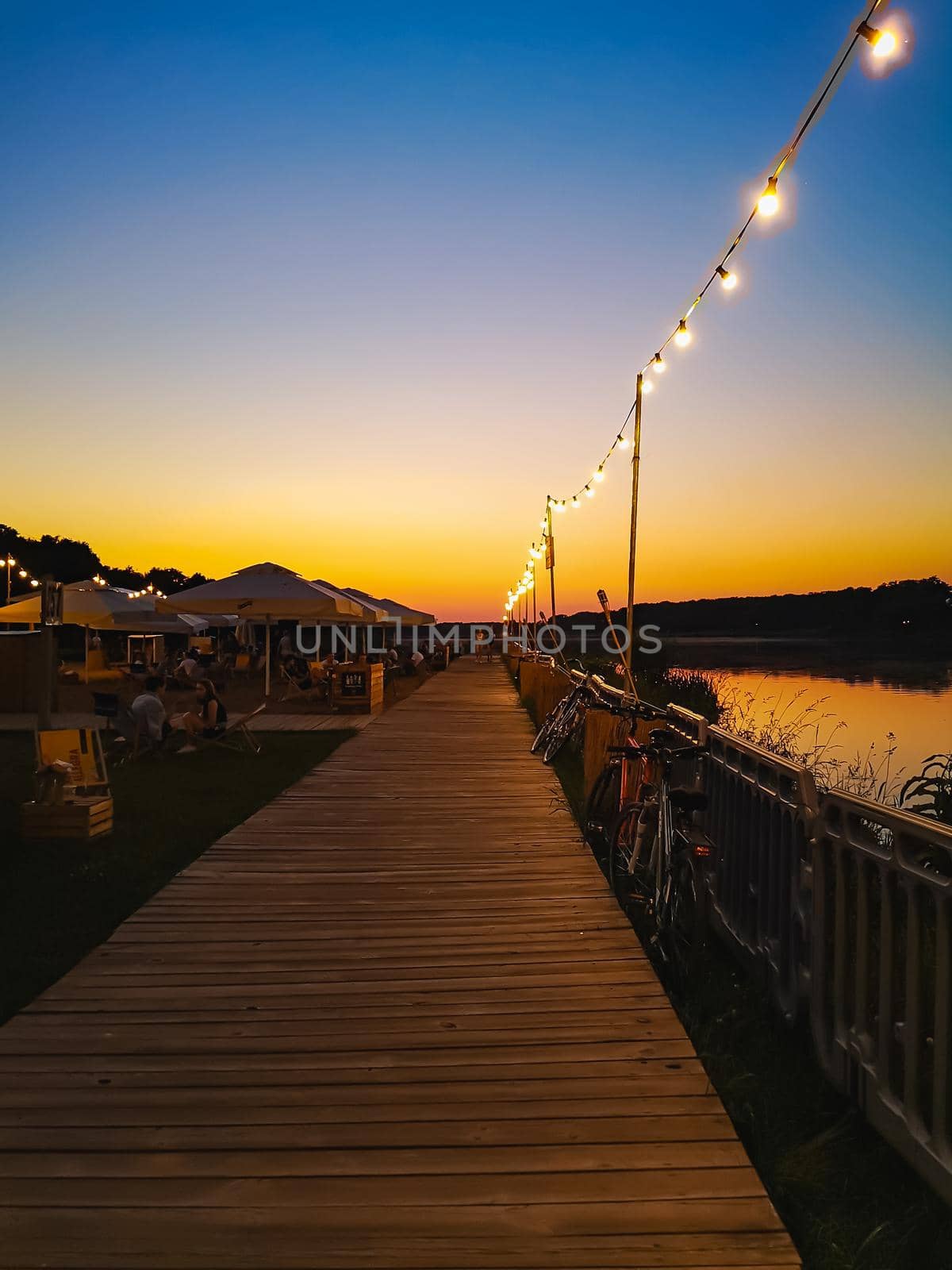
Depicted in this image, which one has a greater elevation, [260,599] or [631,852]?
[260,599]

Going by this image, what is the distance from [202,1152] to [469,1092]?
2.70ft

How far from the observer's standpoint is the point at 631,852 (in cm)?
496

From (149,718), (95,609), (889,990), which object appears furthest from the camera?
(95,609)

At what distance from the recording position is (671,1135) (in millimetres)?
2666

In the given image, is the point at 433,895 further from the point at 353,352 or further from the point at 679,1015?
the point at 353,352

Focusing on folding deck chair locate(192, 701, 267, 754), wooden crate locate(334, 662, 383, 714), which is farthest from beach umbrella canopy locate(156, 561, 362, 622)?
folding deck chair locate(192, 701, 267, 754)

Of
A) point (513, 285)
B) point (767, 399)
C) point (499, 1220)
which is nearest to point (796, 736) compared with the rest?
point (499, 1220)

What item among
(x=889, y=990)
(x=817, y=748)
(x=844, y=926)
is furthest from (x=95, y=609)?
(x=889, y=990)

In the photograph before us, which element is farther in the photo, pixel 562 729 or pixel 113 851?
pixel 562 729

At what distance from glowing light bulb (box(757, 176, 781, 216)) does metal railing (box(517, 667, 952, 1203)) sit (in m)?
3.03

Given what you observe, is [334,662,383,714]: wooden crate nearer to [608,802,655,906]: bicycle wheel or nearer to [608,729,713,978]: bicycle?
[608,802,655,906]: bicycle wheel

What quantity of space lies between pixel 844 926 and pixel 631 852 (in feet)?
6.69

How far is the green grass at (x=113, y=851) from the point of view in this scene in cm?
450

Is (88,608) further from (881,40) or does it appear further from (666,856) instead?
(881,40)
